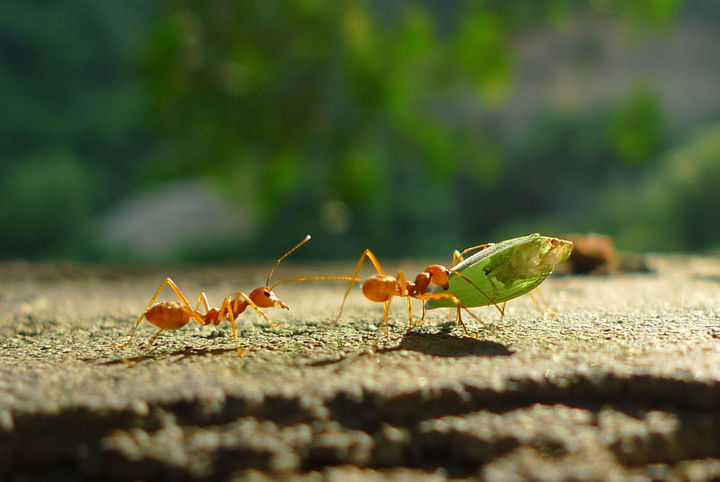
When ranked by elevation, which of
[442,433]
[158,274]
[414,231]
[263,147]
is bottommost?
[442,433]

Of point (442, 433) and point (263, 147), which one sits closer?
point (442, 433)

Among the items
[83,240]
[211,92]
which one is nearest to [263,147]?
[211,92]

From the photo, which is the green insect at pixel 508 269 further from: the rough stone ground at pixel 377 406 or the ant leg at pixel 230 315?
the ant leg at pixel 230 315

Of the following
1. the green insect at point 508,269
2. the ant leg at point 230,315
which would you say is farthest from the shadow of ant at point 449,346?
the ant leg at point 230,315

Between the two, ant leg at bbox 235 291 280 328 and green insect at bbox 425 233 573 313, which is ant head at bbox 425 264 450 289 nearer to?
green insect at bbox 425 233 573 313

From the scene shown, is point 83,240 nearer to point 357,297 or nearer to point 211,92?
point 211,92

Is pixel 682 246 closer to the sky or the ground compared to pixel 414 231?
closer to the ground

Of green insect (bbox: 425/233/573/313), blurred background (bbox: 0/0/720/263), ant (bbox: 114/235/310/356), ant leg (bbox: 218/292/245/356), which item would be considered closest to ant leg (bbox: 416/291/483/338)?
green insect (bbox: 425/233/573/313)
